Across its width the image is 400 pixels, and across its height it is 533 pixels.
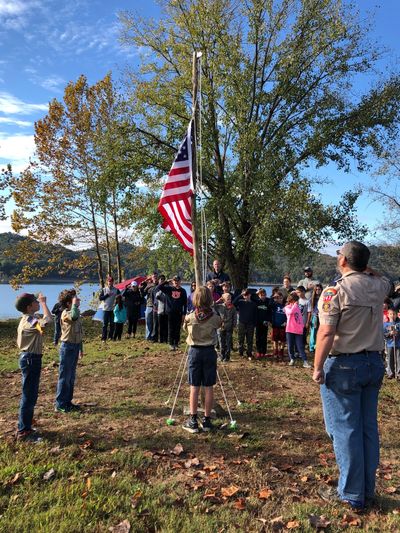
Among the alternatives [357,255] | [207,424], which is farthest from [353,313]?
[207,424]

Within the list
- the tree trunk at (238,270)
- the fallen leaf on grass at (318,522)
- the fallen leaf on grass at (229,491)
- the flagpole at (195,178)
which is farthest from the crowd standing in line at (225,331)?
the tree trunk at (238,270)

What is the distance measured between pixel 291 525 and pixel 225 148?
17649 mm

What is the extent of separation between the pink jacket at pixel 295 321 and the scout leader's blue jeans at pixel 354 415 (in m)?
7.21

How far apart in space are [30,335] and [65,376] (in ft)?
4.29

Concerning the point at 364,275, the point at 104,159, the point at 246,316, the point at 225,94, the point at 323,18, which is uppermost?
the point at 323,18

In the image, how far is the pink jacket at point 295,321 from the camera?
11.2 meters

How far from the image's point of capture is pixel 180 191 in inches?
286

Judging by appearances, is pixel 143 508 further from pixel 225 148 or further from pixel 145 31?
pixel 145 31

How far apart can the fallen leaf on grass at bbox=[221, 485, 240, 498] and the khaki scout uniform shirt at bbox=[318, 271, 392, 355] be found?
1.77 metres

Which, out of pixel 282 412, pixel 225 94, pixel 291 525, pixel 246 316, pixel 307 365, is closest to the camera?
pixel 291 525

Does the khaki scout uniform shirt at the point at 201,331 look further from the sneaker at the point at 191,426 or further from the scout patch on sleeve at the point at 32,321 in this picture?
the scout patch on sleeve at the point at 32,321

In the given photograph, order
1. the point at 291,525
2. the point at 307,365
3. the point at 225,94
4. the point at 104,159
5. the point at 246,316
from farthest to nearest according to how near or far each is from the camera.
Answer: the point at 104,159
the point at 225,94
the point at 246,316
the point at 307,365
the point at 291,525

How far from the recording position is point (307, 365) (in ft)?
35.7

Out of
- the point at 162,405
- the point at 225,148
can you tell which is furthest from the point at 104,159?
the point at 162,405
